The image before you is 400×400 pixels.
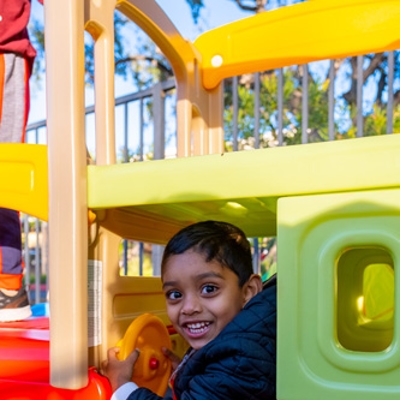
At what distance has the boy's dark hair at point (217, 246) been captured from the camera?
1.12 m

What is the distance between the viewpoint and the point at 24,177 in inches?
43.1

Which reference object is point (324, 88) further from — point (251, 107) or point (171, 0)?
point (171, 0)

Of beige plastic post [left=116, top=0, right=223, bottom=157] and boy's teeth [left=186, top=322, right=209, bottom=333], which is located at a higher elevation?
beige plastic post [left=116, top=0, right=223, bottom=157]

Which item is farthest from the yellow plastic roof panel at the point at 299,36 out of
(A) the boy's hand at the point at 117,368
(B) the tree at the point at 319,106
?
(B) the tree at the point at 319,106

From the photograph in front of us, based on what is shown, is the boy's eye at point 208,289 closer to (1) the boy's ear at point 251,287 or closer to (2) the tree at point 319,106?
(1) the boy's ear at point 251,287

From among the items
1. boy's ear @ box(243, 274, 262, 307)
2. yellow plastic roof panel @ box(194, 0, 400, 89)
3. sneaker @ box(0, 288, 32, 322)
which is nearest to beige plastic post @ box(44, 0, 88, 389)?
boy's ear @ box(243, 274, 262, 307)

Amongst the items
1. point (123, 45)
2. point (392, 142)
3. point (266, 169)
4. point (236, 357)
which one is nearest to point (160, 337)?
point (236, 357)

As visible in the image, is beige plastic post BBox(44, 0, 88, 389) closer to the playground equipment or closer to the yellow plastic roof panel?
the playground equipment

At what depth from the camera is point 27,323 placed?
148 centimetres

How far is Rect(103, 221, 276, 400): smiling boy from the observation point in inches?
37.2

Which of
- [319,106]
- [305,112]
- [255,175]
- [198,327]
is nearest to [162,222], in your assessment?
[198,327]

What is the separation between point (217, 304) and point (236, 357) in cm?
16

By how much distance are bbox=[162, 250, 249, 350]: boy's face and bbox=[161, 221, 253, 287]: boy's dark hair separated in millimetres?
15

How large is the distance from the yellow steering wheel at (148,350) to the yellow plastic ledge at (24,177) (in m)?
0.34
